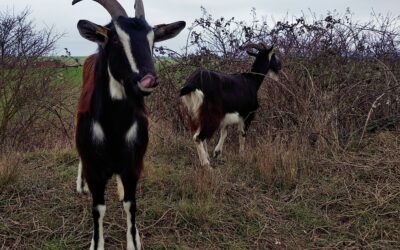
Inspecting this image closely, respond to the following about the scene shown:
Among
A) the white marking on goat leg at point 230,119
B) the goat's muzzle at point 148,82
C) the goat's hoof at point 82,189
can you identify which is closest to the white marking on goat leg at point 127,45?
the goat's muzzle at point 148,82

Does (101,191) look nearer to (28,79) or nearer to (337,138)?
(337,138)

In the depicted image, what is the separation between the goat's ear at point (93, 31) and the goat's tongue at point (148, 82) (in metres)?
0.56

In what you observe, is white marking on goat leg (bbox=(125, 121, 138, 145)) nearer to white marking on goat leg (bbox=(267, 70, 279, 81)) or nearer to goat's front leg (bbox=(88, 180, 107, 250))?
goat's front leg (bbox=(88, 180, 107, 250))

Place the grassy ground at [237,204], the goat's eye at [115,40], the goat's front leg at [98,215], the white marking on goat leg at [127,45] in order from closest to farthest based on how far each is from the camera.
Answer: the white marking on goat leg at [127,45], the goat's eye at [115,40], the goat's front leg at [98,215], the grassy ground at [237,204]

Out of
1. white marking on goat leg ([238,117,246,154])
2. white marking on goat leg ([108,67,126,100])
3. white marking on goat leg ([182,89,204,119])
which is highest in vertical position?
white marking on goat leg ([108,67,126,100])

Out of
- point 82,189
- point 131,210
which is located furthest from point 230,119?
point 131,210

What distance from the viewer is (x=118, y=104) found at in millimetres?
3598

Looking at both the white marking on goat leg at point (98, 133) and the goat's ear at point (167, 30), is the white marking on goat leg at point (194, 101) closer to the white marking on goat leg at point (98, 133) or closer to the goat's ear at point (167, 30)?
the goat's ear at point (167, 30)

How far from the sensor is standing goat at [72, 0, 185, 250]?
3207 mm

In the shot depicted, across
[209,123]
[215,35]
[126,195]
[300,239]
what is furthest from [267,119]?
[126,195]

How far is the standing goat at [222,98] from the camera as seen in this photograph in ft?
22.8

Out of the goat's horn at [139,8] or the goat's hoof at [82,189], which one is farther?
the goat's hoof at [82,189]

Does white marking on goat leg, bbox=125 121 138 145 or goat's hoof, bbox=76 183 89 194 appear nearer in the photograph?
white marking on goat leg, bbox=125 121 138 145

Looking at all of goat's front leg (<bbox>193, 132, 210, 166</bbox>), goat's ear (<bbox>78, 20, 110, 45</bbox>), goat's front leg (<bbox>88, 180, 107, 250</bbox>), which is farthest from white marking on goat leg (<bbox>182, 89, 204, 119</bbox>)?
goat's ear (<bbox>78, 20, 110, 45</bbox>)
